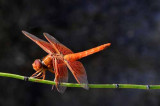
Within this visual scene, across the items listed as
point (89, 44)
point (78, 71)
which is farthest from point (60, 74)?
point (89, 44)

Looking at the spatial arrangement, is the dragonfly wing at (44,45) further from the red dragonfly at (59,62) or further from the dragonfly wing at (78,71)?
the dragonfly wing at (78,71)

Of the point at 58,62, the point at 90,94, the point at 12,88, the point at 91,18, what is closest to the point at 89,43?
the point at 91,18

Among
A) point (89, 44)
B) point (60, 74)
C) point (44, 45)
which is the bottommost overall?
point (60, 74)

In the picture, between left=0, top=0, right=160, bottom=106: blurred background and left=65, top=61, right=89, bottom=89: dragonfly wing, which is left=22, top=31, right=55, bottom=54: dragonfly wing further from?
left=0, top=0, right=160, bottom=106: blurred background

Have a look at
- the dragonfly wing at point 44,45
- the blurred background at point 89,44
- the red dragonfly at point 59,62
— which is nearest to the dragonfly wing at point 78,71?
the red dragonfly at point 59,62

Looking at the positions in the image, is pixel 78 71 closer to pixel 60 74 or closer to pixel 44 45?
pixel 60 74
